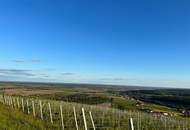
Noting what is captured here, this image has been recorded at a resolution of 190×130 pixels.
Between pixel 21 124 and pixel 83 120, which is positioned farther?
pixel 83 120

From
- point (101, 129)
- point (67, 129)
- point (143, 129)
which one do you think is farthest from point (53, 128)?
point (143, 129)

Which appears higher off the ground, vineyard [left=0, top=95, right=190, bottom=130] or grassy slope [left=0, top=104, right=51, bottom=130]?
grassy slope [left=0, top=104, right=51, bottom=130]

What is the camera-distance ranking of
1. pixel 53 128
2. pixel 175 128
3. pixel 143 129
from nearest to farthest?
pixel 53 128 → pixel 143 129 → pixel 175 128

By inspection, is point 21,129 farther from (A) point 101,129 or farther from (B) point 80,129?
(A) point 101,129

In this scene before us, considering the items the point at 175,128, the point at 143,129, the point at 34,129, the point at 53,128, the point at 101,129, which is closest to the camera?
the point at 34,129

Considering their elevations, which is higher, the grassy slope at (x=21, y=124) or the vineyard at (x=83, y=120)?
the grassy slope at (x=21, y=124)

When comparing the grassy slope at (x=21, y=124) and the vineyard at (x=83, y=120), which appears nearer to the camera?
the grassy slope at (x=21, y=124)

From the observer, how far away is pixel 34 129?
15.4 metres

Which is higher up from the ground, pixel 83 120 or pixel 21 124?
pixel 21 124

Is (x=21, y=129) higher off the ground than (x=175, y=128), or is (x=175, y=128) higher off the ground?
(x=21, y=129)

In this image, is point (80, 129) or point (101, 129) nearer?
point (80, 129)

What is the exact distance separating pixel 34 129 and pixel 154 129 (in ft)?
55.5

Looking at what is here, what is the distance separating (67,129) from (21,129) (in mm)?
3480

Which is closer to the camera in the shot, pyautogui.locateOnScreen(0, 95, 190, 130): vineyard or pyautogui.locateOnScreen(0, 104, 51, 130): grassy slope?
pyautogui.locateOnScreen(0, 104, 51, 130): grassy slope
